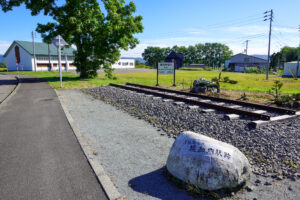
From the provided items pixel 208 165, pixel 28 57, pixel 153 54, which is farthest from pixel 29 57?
pixel 153 54

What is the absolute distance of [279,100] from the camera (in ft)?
31.5

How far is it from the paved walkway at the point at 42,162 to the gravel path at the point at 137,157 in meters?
0.48

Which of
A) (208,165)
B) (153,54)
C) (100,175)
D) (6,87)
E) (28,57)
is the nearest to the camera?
(208,165)

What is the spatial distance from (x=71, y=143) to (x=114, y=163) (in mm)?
1585

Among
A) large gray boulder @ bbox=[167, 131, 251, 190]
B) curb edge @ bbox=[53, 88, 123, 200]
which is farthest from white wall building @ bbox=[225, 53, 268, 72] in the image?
large gray boulder @ bbox=[167, 131, 251, 190]

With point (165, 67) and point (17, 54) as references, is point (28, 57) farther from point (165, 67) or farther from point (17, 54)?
point (165, 67)

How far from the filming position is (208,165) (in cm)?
322

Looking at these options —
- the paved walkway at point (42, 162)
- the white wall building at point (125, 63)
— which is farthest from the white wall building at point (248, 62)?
the paved walkway at point (42, 162)

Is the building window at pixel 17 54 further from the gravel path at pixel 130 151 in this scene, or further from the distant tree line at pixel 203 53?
the distant tree line at pixel 203 53

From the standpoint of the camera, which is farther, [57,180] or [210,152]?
[57,180]

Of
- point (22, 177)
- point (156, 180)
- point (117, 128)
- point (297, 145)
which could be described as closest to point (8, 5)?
point (117, 128)

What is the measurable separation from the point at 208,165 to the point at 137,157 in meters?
1.81

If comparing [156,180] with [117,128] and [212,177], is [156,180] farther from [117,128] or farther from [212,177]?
[117,128]

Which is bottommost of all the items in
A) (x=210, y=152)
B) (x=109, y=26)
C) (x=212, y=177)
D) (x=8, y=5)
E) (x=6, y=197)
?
(x=6, y=197)
